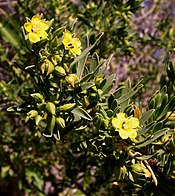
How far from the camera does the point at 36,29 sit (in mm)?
791

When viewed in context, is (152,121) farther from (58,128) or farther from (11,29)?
(11,29)

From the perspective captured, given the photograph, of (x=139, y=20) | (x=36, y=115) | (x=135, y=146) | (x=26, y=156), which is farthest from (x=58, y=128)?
(x=139, y=20)

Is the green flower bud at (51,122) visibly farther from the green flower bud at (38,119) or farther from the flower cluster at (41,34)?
the flower cluster at (41,34)

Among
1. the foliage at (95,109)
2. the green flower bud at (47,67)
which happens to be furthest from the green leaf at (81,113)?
the green flower bud at (47,67)

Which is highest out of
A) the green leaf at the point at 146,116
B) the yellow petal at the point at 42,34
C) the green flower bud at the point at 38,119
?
the yellow petal at the point at 42,34

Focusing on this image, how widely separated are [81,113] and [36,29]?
0.20 meters

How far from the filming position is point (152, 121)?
0.91 m

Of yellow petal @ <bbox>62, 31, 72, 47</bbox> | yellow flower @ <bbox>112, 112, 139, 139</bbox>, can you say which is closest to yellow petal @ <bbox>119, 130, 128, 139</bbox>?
yellow flower @ <bbox>112, 112, 139, 139</bbox>

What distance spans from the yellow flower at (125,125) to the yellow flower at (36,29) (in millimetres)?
A: 227

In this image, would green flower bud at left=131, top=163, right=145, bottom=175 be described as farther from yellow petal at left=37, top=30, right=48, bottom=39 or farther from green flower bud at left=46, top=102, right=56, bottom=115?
yellow petal at left=37, top=30, right=48, bottom=39

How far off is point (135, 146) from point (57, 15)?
0.81 metres

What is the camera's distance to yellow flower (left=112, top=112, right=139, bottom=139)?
0.80m

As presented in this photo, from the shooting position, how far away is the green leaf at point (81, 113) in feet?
→ 2.77

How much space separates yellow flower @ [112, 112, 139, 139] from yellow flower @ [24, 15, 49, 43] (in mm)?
227
